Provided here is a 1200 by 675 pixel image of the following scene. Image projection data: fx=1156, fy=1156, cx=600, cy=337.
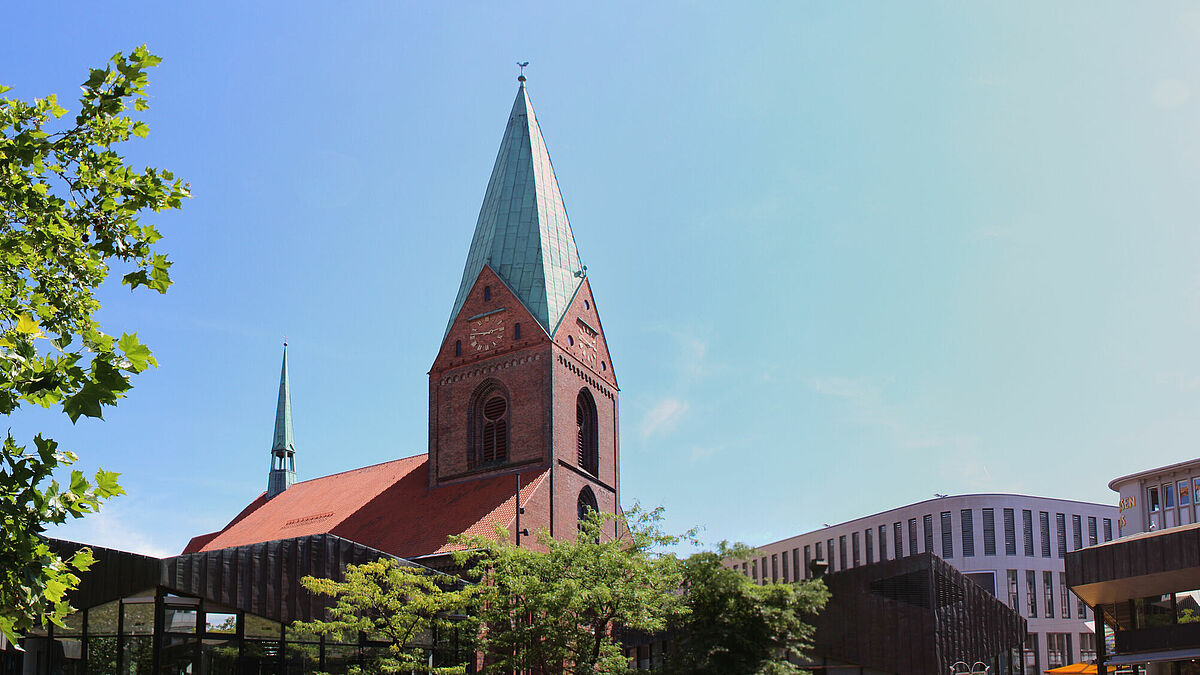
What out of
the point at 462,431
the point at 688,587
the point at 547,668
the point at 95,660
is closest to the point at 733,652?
the point at 688,587

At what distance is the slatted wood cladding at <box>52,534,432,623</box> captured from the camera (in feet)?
79.3

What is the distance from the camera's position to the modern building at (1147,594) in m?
27.1

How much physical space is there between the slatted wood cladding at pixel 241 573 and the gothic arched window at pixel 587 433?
22.3 m

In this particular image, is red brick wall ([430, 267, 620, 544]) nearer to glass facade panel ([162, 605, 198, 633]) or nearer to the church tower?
the church tower

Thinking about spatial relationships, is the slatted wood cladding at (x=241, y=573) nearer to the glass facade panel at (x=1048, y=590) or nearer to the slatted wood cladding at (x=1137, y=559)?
the slatted wood cladding at (x=1137, y=559)

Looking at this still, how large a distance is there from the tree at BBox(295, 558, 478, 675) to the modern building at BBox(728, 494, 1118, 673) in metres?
45.7

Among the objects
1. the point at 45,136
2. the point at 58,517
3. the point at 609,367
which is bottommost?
the point at 58,517

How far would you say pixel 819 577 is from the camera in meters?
28.0

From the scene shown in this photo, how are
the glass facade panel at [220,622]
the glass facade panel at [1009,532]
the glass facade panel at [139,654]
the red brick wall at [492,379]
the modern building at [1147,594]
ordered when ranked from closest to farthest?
the glass facade panel at [139,654] → the glass facade panel at [220,622] → the modern building at [1147,594] → the red brick wall at [492,379] → the glass facade panel at [1009,532]

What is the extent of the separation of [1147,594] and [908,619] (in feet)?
21.7

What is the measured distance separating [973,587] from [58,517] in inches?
991

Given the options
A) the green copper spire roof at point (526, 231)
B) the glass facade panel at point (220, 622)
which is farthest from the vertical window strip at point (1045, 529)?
the glass facade panel at point (220, 622)

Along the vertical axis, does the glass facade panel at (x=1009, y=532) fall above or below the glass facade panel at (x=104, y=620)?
above

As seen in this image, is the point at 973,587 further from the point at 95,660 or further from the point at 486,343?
the point at 486,343
